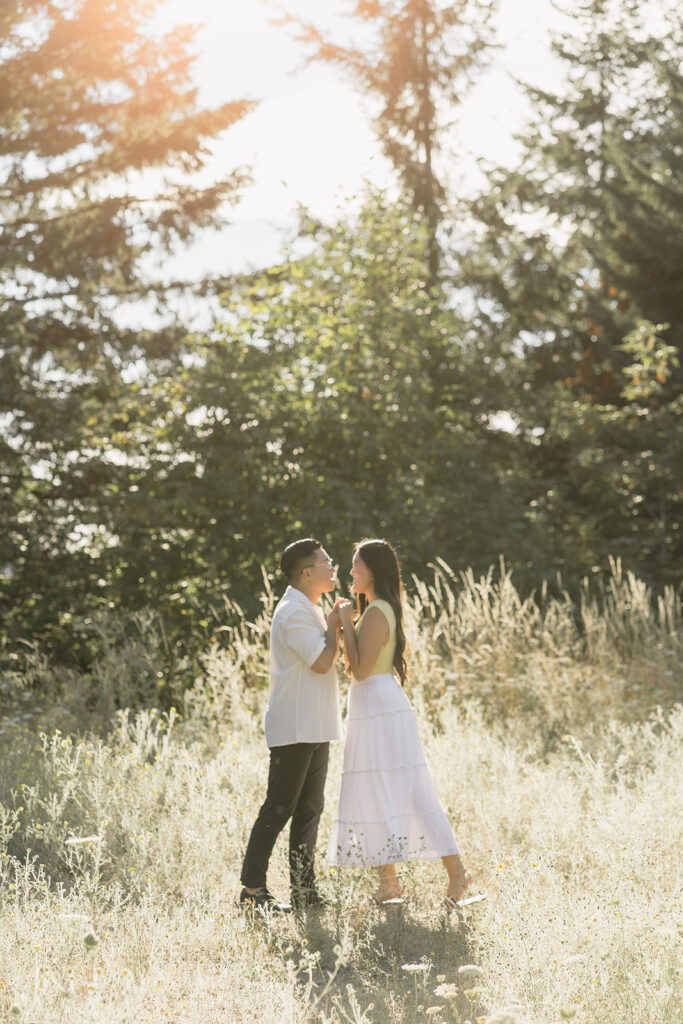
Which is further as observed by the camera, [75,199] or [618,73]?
[618,73]

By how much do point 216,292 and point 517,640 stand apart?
30.0 ft

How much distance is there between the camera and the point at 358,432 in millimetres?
12812

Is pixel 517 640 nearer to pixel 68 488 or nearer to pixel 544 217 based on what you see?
→ pixel 68 488

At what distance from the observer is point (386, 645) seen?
5145 mm

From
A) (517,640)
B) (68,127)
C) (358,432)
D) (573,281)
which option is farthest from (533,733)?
(573,281)

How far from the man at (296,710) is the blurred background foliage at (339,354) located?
510cm

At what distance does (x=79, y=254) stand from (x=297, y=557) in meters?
10.9

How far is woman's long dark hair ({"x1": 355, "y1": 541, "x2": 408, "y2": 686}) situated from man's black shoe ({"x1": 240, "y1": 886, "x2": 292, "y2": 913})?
1214mm

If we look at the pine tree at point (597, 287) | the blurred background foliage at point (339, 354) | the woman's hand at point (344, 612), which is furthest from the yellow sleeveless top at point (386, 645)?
the pine tree at point (597, 287)

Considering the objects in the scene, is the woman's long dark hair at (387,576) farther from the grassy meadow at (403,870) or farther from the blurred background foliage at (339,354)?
the blurred background foliage at (339,354)

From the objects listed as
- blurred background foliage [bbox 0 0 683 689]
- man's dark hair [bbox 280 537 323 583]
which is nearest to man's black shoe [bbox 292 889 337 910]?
man's dark hair [bbox 280 537 323 583]

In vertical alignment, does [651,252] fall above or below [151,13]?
below

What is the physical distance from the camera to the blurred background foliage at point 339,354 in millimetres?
12078

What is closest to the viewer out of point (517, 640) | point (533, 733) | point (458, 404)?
point (533, 733)
